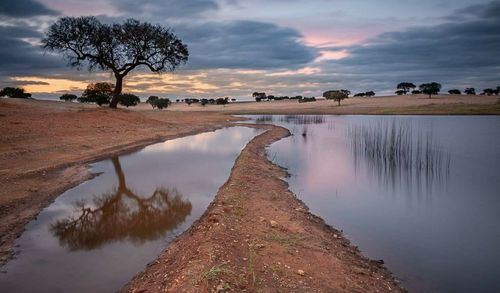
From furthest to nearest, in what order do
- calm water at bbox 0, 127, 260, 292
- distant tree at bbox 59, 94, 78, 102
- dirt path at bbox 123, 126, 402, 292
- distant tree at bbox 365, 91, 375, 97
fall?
distant tree at bbox 365, 91, 375, 97
distant tree at bbox 59, 94, 78, 102
calm water at bbox 0, 127, 260, 292
dirt path at bbox 123, 126, 402, 292

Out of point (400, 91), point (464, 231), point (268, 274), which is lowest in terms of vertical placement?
point (464, 231)

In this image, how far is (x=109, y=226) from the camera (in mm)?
9875

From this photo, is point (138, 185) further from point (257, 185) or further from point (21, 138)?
point (21, 138)

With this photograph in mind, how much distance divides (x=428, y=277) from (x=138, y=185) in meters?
10.4

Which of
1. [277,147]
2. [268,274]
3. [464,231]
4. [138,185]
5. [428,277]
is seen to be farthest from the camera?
[277,147]

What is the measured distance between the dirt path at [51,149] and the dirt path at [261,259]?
366 centimetres

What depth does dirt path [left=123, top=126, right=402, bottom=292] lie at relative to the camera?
18.4 ft

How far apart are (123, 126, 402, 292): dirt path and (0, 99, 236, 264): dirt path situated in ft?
12.0

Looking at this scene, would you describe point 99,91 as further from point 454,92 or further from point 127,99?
point 454,92

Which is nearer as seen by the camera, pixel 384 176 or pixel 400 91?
pixel 384 176

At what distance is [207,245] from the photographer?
22.2ft

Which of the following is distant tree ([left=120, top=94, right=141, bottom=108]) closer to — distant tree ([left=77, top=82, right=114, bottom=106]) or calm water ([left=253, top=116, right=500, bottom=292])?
distant tree ([left=77, top=82, right=114, bottom=106])

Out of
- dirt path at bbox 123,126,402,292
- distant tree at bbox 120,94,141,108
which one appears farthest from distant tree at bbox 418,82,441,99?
dirt path at bbox 123,126,402,292

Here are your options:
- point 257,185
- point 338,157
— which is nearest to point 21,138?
point 257,185
